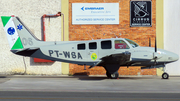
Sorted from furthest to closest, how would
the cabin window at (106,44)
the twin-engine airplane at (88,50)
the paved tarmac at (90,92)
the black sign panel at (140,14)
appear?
the black sign panel at (140,14), the cabin window at (106,44), the twin-engine airplane at (88,50), the paved tarmac at (90,92)

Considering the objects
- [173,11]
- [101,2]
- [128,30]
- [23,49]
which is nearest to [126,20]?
[128,30]

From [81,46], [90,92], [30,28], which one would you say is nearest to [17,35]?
[30,28]

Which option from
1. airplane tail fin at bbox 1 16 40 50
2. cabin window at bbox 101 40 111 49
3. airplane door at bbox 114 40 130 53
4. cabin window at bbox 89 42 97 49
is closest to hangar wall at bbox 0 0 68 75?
airplane tail fin at bbox 1 16 40 50

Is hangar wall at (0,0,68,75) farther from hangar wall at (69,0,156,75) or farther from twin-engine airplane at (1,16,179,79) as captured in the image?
twin-engine airplane at (1,16,179,79)

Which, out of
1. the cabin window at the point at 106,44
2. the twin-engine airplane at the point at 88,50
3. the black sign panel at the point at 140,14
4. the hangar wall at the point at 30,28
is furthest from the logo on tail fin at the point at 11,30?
the black sign panel at the point at 140,14

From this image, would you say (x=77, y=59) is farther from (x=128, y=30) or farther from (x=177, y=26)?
(x=177, y=26)

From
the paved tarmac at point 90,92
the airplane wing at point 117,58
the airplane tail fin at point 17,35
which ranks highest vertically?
the airplane tail fin at point 17,35

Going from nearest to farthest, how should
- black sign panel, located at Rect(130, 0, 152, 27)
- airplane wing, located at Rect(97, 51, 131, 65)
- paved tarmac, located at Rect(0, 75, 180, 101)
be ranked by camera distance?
paved tarmac, located at Rect(0, 75, 180, 101) < airplane wing, located at Rect(97, 51, 131, 65) < black sign panel, located at Rect(130, 0, 152, 27)

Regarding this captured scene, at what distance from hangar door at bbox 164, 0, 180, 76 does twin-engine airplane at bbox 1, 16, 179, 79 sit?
404 cm

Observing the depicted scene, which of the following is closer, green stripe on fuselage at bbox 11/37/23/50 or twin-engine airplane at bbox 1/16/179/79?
twin-engine airplane at bbox 1/16/179/79

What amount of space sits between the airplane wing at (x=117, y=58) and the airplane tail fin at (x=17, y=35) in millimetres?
4583

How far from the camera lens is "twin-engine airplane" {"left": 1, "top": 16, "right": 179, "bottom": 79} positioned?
1560cm

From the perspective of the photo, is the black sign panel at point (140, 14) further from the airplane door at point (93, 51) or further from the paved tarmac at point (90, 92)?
the paved tarmac at point (90, 92)

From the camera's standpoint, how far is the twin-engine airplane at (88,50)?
1560cm
